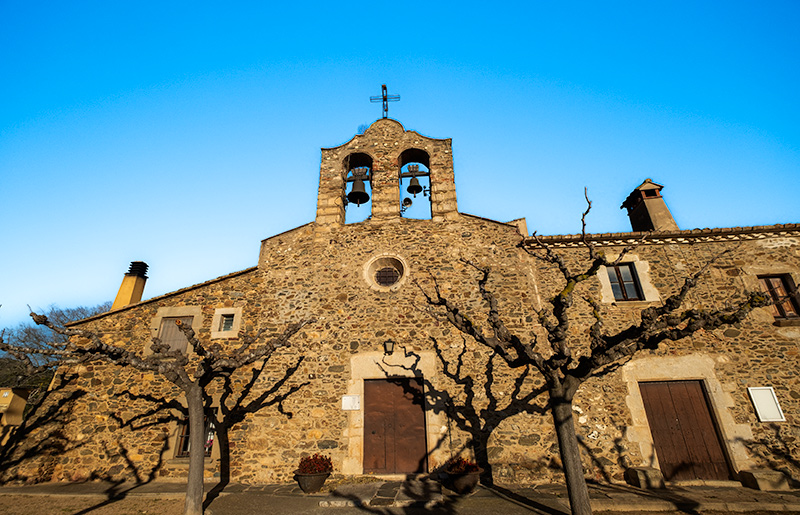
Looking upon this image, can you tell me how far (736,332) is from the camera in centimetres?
857

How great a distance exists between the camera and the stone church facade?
25.6ft

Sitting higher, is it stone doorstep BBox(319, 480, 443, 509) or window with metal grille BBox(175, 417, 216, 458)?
window with metal grille BBox(175, 417, 216, 458)

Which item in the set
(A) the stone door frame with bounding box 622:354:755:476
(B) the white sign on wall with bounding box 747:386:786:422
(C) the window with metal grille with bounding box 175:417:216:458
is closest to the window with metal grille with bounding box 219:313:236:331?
(C) the window with metal grille with bounding box 175:417:216:458

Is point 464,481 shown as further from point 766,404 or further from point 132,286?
point 132,286

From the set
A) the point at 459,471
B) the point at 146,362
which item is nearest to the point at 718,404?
the point at 459,471

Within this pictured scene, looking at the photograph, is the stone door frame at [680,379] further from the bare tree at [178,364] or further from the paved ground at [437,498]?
the bare tree at [178,364]

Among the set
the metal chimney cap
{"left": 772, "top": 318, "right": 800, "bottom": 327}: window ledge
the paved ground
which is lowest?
the paved ground

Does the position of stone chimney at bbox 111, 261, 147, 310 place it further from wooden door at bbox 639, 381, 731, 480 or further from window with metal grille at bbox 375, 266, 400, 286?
wooden door at bbox 639, 381, 731, 480

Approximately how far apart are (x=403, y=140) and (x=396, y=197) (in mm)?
2011

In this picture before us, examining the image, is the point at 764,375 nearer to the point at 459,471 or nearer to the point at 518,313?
the point at 518,313

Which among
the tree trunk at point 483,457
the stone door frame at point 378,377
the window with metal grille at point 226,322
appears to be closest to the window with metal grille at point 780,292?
the tree trunk at point 483,457

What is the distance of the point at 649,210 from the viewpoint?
1165cm

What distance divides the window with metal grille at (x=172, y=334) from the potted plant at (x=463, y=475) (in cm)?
713

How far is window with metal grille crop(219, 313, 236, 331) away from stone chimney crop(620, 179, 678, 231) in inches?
491
